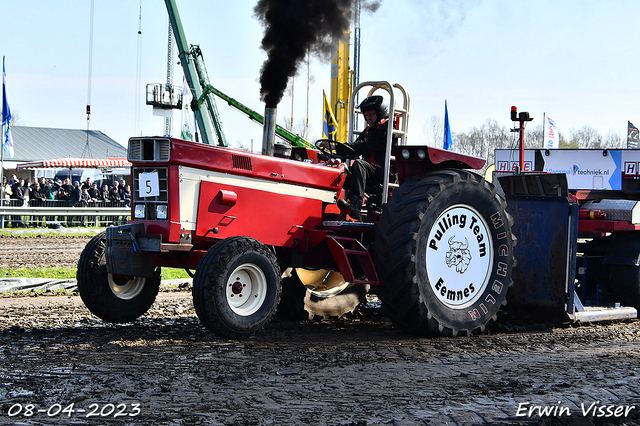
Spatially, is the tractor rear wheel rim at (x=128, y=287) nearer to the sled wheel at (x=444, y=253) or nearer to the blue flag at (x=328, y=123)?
the sled wheel at (x=444, y=253)

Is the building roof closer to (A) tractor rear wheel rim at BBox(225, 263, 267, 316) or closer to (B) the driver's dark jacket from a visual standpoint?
(B) the driver's dark jacket

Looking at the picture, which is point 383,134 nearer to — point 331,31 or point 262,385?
point 331,31

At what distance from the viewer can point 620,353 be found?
17.6 feet

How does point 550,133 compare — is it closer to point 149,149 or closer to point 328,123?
point 328,123

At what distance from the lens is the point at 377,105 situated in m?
6.68

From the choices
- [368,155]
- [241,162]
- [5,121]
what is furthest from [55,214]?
[241,162]

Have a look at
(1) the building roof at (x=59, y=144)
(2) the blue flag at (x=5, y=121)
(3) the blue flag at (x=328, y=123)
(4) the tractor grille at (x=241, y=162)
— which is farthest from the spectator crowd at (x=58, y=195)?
(1) the building roof at (x=59, y=144)

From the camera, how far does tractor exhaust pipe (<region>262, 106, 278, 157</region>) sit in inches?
252

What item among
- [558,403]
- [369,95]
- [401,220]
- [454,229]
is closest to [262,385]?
[558,403]

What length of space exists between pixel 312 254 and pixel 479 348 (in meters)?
1.79

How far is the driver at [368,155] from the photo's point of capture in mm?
6297

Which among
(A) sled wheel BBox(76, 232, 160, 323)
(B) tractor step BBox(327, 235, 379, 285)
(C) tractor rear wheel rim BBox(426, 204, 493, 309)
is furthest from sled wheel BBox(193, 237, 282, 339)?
(C) tractor rear wheel rim BBox(426, 204, 493, 309)

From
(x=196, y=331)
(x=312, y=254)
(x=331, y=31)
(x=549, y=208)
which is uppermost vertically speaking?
(x=331, y=31)

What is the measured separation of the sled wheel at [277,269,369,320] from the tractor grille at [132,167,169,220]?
1556mm
